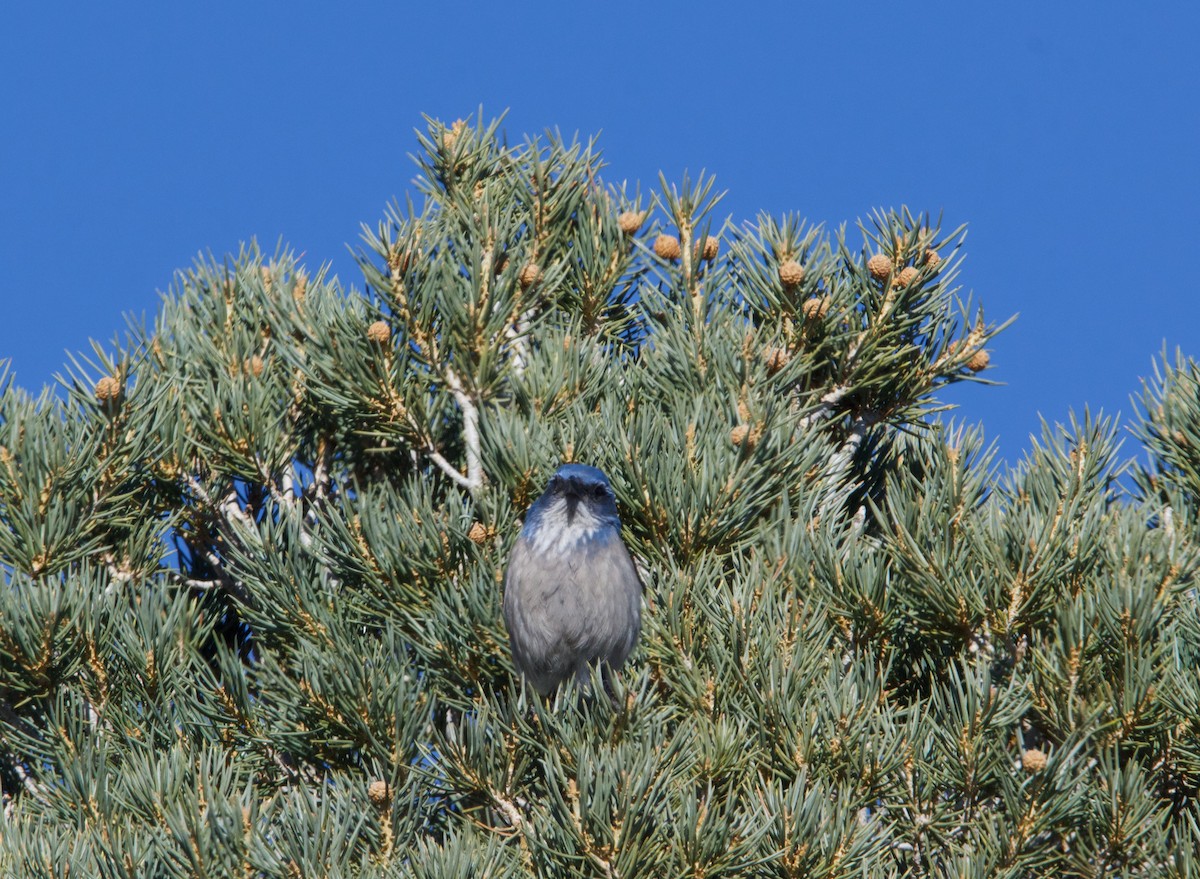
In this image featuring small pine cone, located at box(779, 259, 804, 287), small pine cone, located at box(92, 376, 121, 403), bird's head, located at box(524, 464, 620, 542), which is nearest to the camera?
bird's head, located at box(524, 464, 620, 542)

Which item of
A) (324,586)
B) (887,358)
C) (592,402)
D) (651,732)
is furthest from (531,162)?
(651,732)

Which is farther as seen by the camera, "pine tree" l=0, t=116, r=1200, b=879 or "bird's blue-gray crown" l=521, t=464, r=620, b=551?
"bird's blue-gray crown" l=521, t=464, r=620, b=551

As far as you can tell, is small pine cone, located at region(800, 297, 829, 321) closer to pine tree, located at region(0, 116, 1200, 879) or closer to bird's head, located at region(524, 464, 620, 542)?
pine tree, located at region(0, 116, 1200, 879)

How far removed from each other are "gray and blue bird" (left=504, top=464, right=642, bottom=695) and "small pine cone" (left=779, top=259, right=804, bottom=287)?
1.00m

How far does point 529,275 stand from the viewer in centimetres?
493

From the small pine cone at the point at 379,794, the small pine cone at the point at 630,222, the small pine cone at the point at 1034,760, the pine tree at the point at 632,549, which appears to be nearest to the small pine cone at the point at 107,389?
the pine tree at the point at 632,549

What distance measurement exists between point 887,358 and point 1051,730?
1.40 meters

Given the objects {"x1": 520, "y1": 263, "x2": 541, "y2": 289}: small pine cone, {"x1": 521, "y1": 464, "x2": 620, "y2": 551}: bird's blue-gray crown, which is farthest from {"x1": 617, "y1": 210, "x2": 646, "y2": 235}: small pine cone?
{"x1": 521, "y1": 464, "x2": 620, "y2": 551}: bird's blue-gray crown

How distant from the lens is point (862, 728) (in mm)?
3643

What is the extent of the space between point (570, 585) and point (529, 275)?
1.05 metres

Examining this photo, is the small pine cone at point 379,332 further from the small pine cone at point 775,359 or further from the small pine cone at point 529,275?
the small pine cone at point 775,359

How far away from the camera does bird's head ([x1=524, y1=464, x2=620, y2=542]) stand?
4309mm

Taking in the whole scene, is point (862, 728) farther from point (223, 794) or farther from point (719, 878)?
point (223, 794)

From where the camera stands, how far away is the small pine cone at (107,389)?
4477 millimetres
